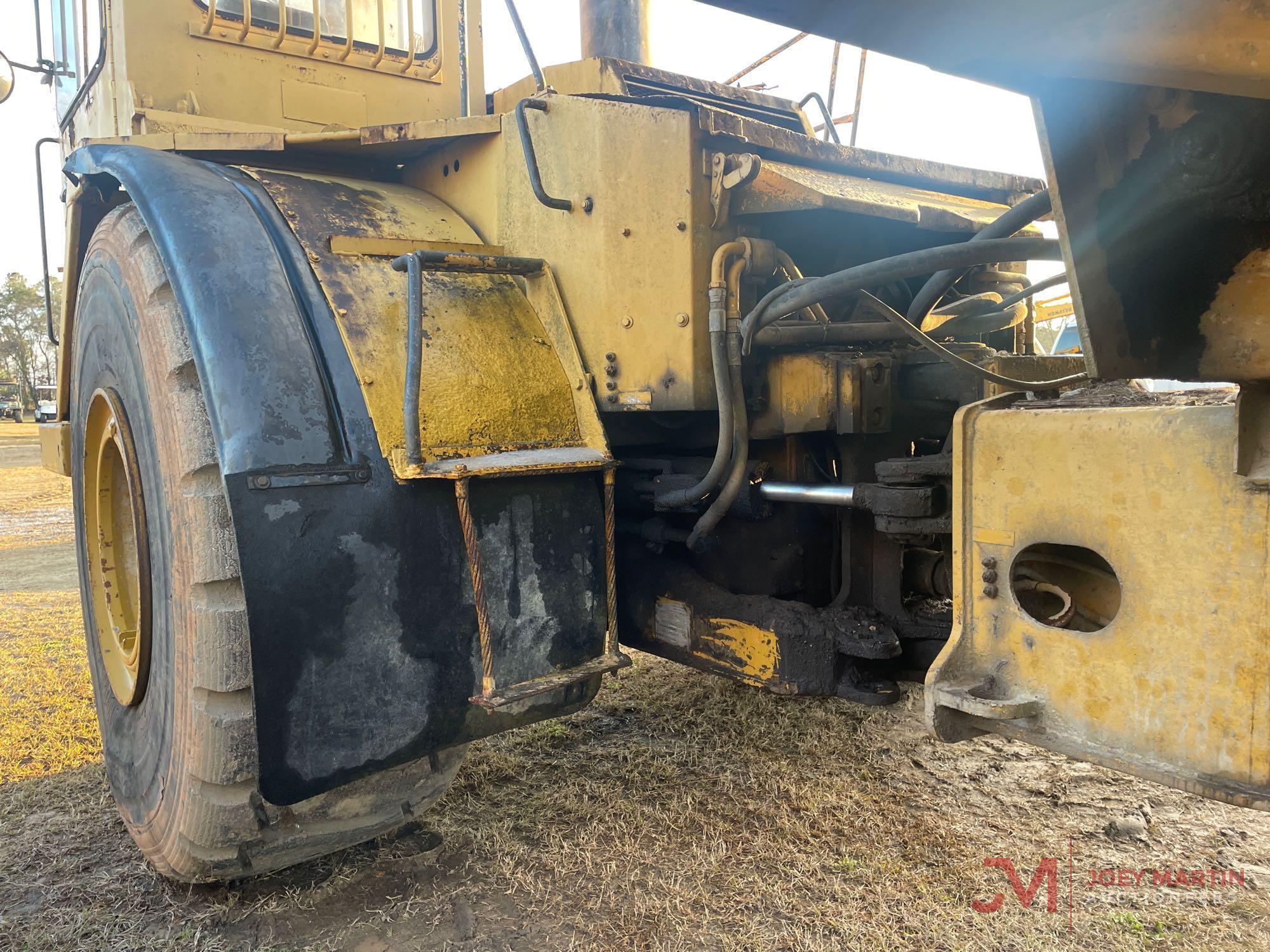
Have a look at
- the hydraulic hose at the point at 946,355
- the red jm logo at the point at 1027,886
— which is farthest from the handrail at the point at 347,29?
the red jm logo at the point at 1027,886

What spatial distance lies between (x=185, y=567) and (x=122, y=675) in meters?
0.86

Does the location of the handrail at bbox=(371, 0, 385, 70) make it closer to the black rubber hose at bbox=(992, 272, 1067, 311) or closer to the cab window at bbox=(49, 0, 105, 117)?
the cab window at bbox=(49, 0, 105, 117)

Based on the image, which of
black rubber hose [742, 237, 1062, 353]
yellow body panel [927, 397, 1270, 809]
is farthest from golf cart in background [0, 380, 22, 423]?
yellow body panel [927, 397, 1270, 809]

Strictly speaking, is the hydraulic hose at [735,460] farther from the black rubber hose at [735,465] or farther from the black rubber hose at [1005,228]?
the black rubber hose at [1005,228]

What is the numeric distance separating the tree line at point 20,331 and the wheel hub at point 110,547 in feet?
147

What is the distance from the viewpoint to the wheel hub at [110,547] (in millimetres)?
2535

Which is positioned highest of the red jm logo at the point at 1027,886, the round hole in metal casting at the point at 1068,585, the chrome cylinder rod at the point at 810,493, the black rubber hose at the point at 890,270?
the black rubber hose at the point at 890,270

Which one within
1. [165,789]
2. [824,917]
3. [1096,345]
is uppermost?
[1096,345]

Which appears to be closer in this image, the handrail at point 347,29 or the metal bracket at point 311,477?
the metal bracket at point 311,477

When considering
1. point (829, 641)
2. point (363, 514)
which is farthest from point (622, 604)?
point (363, 514)

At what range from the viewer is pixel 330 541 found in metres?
1.73

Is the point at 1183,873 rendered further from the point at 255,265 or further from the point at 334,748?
the point at 255,265

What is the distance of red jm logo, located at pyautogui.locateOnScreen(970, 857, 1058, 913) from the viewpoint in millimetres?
2055

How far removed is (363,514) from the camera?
5.78ft
